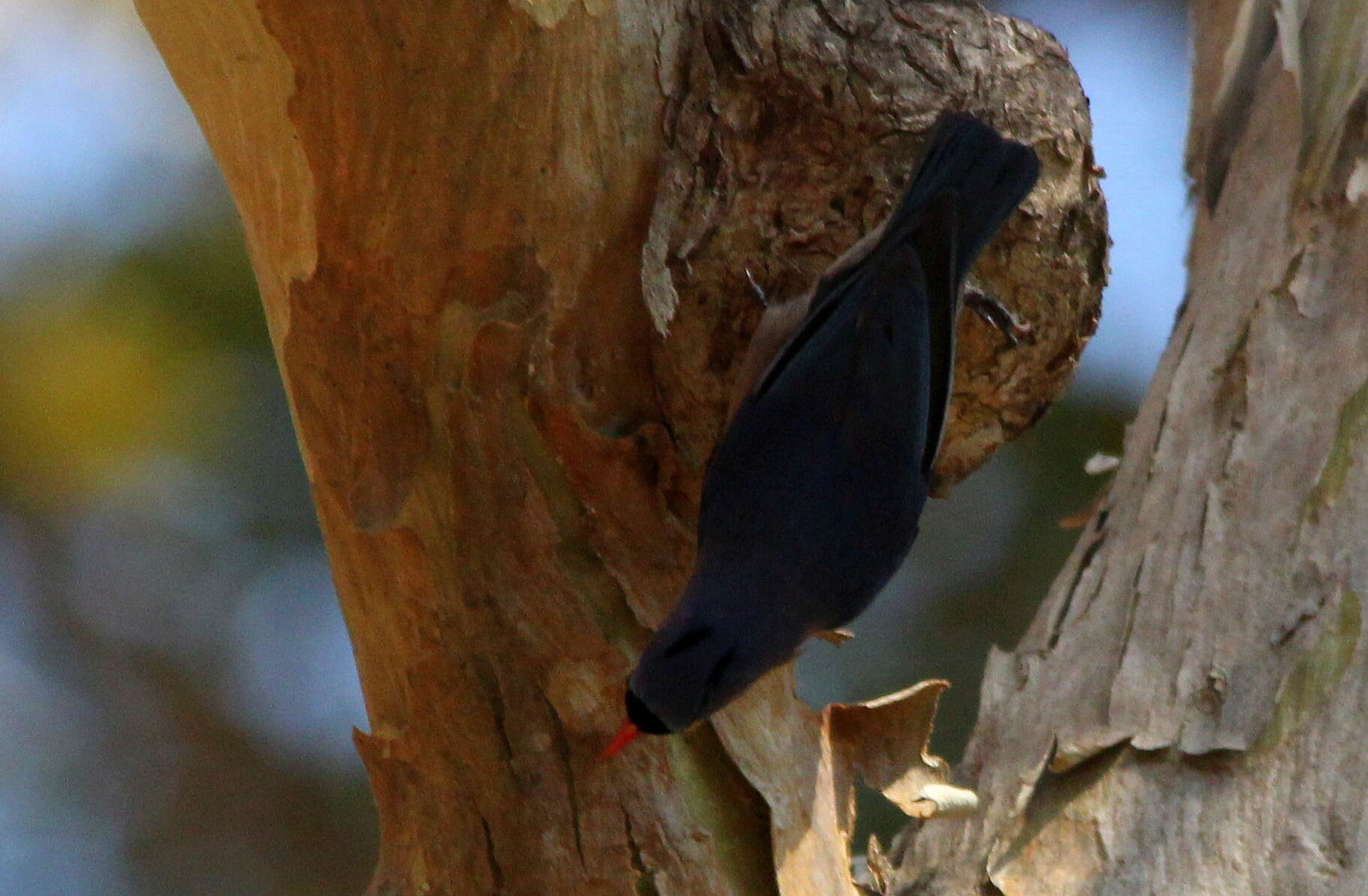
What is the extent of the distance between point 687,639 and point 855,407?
2.61 feet

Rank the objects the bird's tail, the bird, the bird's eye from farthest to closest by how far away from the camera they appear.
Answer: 1. the bird's tail
2. the bird
3. the bird's eye

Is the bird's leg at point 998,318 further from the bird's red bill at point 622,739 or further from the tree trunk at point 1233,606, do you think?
the bird's red bill at point 622,739

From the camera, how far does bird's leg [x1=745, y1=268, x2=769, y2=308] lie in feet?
8.94

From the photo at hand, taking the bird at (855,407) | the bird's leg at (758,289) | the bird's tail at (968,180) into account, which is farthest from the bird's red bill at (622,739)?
the bird's tail at (968,180)

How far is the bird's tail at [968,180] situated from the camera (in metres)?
2.68

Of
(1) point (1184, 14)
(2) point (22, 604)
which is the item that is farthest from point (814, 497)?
(2) point (22, 604)

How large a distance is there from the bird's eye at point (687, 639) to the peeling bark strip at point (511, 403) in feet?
0.32

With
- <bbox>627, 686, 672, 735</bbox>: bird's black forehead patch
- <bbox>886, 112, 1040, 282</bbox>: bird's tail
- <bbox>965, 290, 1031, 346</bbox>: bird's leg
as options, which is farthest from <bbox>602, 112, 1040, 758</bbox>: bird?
<bbox>627, 686, 672, 735</bbox>: bird's black forehead patch

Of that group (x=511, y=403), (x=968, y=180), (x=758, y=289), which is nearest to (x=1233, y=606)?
(x=968, y=180)

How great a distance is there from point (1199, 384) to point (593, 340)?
1.37 metres

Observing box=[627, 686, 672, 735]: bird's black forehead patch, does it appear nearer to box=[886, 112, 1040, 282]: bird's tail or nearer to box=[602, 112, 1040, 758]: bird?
box=[602, 112, 1040, 758]: bird

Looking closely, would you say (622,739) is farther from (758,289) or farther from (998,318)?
(998,318)

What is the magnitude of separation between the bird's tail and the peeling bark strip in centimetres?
45

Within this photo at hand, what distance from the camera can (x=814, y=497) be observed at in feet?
9.02
